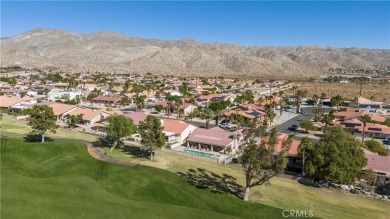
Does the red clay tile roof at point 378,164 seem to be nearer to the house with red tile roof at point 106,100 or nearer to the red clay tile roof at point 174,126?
the red clay tile roof at point 174,126

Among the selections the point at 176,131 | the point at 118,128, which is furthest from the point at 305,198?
the point at 176,131

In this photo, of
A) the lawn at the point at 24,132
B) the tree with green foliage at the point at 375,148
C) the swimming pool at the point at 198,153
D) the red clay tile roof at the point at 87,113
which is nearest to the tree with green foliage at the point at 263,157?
the swimming pool at the point at 198,153

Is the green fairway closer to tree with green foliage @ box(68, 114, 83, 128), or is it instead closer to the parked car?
tree with green foliage @ box(68, 114, 83, 128)

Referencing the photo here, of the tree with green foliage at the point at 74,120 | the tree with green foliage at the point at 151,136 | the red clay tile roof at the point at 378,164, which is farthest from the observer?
the tree with green foliage at the point at 74,120

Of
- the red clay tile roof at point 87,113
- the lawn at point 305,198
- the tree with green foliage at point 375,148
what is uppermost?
the red clay tile roof at point 87,113

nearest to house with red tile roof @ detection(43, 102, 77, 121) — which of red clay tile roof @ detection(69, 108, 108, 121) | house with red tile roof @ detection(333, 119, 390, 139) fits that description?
red clay tile roof @ detection(69, 108, 108, 121)

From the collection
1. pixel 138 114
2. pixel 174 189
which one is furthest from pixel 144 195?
pixel 138 114

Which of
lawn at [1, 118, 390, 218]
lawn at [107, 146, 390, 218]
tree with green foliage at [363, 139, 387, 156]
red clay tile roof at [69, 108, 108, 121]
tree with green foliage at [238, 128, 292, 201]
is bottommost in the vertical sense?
lawn at [107, 146, 390, 218]
